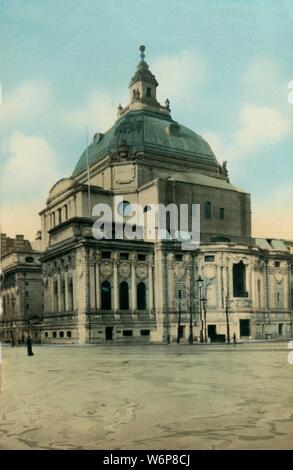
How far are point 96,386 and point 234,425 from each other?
7.33 m

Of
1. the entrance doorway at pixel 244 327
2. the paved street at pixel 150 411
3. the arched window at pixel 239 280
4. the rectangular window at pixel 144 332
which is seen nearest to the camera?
the paved street at pixel 150 411

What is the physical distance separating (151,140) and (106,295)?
1097 inches

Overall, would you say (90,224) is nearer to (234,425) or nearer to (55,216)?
(55,216)

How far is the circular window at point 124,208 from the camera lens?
73.7 metres

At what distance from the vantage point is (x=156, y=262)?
65.7m


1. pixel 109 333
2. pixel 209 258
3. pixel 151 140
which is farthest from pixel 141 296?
pixel 151 140

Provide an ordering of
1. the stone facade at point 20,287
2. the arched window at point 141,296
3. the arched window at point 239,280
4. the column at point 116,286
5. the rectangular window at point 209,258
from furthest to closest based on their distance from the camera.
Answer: the stone facade at point 20,287 → the arched window at point 239,280 → the rectangular window at point 209,258 → the arched window at point 141,296 → the column at point 116,286

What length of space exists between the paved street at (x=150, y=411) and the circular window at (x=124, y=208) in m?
53.8

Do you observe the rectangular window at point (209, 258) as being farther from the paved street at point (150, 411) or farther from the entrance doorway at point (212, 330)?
the paved street at point (150, 411)

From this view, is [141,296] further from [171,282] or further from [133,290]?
[171,282]

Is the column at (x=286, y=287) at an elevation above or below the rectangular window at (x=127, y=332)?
above

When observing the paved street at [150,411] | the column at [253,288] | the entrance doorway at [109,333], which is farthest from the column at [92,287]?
the paved street at [150,411]

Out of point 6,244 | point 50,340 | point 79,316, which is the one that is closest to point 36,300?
point 6,244

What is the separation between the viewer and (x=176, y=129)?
83688mm
